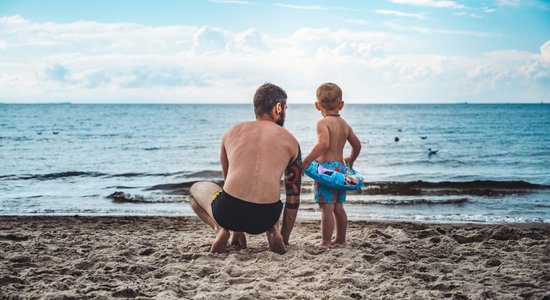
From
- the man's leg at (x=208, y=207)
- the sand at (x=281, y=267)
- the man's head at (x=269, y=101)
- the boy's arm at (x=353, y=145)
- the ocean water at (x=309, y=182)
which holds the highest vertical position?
the man's head at (x=269, y=101)

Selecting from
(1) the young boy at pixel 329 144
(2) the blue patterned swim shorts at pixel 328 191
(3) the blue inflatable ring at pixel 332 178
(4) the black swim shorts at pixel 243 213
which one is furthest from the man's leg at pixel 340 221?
(4) the black swim shorts at pixel 243 213

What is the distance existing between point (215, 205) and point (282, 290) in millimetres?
1207

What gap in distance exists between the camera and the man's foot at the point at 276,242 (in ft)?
15.7

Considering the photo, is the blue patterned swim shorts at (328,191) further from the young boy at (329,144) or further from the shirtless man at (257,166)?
the shirtless man at (257,166)

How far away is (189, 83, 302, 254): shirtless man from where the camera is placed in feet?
14.2

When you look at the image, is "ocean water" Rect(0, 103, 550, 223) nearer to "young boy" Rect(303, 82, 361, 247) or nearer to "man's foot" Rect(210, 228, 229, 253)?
"young boy" Rect(303, 82, 361, 247)

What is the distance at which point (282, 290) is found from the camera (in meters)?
3.72

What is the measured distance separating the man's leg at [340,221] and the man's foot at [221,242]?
51.7 inches

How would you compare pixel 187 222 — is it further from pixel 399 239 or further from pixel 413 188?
pixel 413 188

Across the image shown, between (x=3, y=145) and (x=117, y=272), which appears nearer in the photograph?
(x=117, y=272)

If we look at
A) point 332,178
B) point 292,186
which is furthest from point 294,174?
point 332,178

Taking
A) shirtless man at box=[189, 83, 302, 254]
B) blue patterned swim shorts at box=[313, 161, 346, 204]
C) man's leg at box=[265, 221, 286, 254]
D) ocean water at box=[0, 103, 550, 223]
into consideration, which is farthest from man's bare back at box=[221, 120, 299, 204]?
ocean water at box=[0, 103, 550, 223]

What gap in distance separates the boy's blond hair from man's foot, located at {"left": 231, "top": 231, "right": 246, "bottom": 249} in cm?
169

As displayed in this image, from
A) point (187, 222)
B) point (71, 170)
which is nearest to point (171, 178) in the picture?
point (71, 170)
